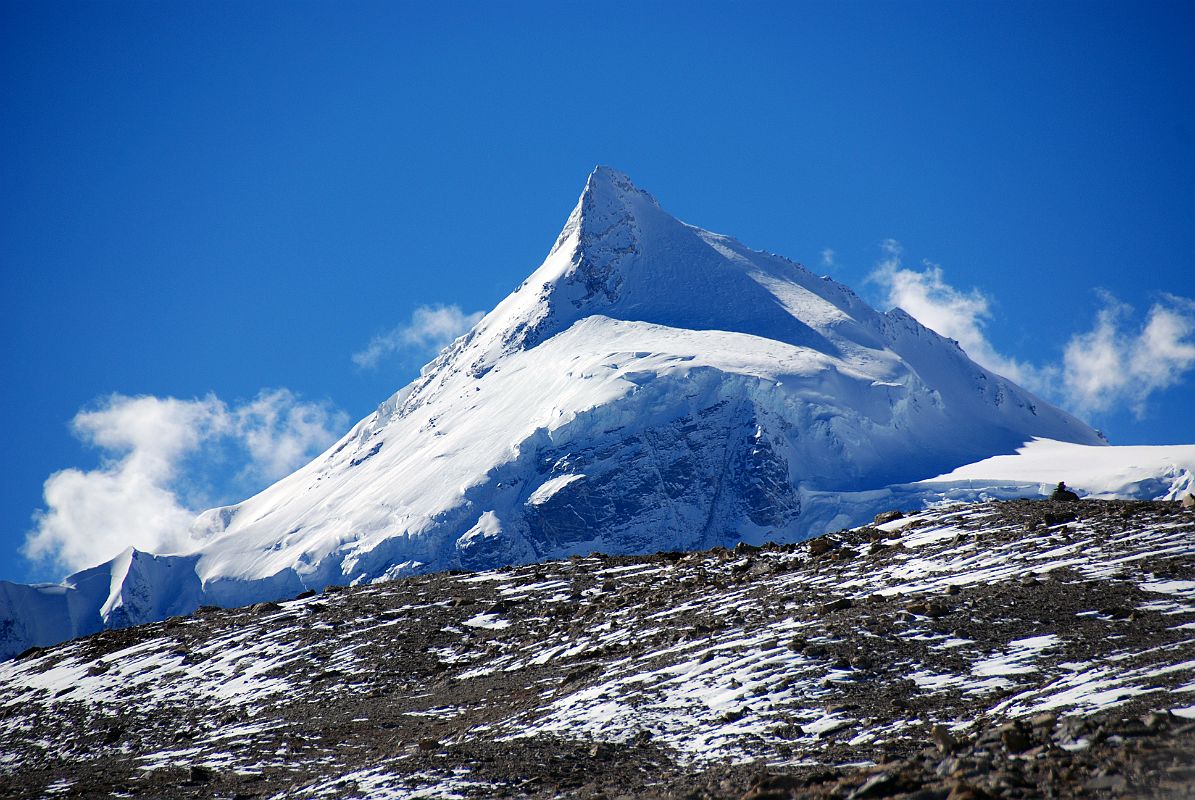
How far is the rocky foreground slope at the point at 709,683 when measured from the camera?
699 inches

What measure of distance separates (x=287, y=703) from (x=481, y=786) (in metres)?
13.1

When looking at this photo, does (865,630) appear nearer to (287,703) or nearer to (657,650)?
(657,650)

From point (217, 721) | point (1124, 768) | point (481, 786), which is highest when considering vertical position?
point (217, 721)

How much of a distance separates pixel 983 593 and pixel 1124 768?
1260 centimetres

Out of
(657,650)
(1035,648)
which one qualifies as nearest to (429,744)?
(657,650)

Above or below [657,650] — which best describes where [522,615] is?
above

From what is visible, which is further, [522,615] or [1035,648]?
[522,615]

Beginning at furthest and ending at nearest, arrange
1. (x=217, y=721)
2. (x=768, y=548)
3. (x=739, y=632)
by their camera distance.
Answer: (x=768, y=548) < (x=217, y=721) < (x=739, y=632)

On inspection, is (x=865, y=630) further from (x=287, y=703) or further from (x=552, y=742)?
(x=287, y=703)

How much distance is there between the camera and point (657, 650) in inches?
1097

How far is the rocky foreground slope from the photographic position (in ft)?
58.3

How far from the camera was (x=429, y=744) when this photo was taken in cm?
2295

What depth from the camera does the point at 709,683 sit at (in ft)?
78.6

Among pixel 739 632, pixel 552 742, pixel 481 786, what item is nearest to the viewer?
pixel 481 786
